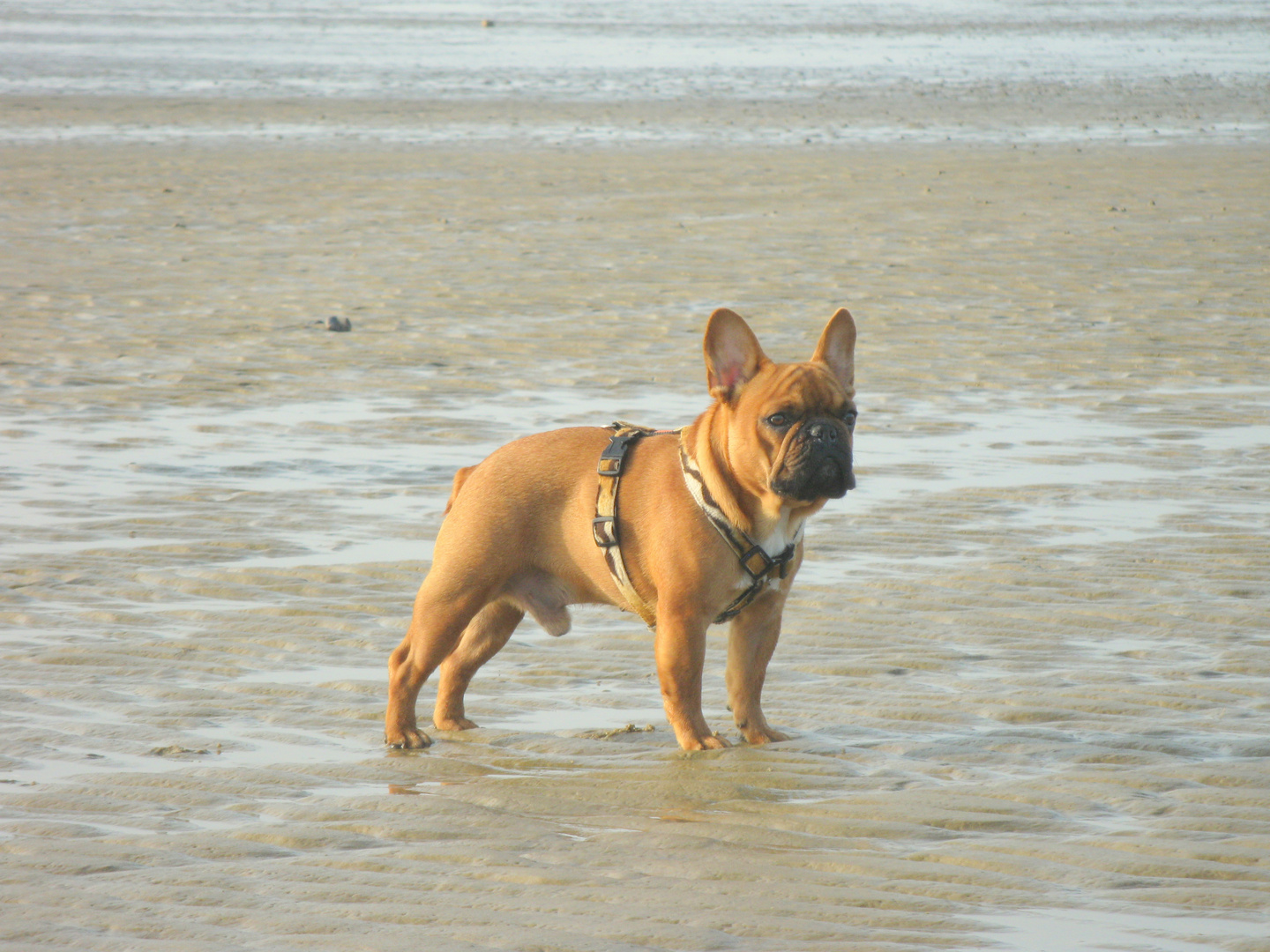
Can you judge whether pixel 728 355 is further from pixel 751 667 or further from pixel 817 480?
pixel 751 667

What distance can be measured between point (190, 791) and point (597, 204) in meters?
15.0

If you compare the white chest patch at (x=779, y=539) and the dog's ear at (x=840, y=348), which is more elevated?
the dog's ear at (x=840, y=348)

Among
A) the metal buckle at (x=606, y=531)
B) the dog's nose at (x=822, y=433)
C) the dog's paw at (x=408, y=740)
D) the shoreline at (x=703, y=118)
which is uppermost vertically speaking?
the shoreline at (x=703, y=118)

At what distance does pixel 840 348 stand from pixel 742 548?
0.77 meters

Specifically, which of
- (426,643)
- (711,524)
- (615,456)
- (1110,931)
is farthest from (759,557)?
(1110,931)

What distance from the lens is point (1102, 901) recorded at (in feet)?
13.0

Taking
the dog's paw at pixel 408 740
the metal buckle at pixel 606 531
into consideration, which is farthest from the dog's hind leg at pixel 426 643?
the metal buckle at pixel 606 531

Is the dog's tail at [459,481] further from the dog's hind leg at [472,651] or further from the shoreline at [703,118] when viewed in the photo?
the shoreline at [703,118]

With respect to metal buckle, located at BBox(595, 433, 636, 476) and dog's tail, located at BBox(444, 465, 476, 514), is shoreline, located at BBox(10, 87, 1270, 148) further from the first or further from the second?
metal buckle, located at BBox(595, 433, 636, 476)

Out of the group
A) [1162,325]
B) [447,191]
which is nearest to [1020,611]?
[1162,325]

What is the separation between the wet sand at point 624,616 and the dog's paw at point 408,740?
7 cm

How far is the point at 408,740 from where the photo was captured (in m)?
5.41

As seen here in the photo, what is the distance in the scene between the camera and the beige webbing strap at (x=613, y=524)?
17.3ft

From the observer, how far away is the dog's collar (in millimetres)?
5113
